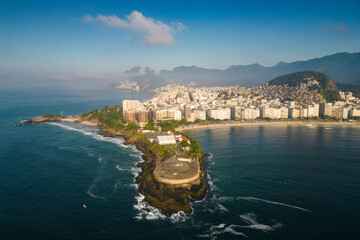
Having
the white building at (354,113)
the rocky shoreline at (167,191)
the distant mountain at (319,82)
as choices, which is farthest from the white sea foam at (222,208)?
the distant mountain at (319,82)

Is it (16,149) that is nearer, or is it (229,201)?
(229,201)

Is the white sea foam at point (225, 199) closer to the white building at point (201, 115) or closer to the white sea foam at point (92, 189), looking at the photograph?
the white sea foam at point (92, 189)

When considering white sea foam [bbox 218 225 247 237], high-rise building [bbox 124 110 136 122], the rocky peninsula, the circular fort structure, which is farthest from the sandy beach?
white sea foam [bbox 218 225 247 237]

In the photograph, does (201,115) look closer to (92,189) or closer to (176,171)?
(176,171)

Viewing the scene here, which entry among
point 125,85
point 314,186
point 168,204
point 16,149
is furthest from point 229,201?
point 125,85

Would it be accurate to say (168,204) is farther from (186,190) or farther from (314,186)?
(314,186)

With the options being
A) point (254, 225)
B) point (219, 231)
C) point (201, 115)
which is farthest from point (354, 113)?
point (219, 231)
